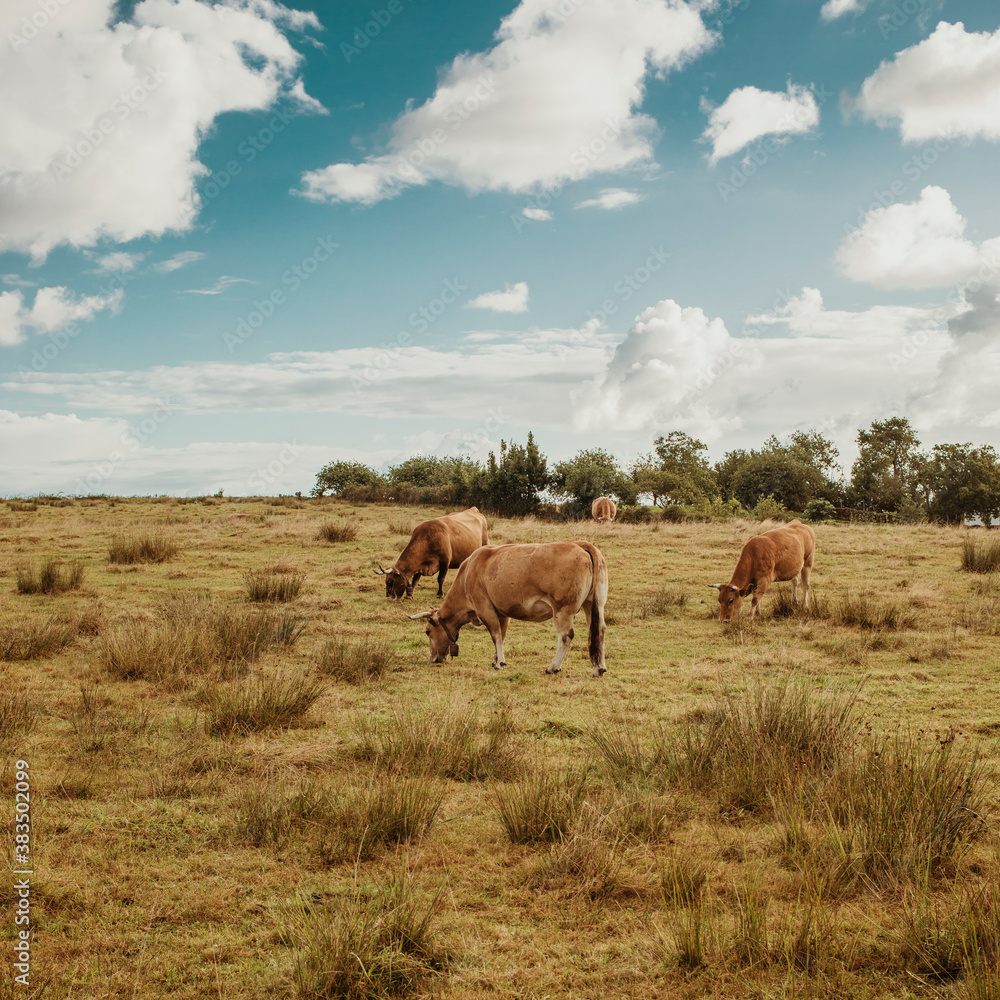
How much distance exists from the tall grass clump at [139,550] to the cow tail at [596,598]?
14931 millimetres

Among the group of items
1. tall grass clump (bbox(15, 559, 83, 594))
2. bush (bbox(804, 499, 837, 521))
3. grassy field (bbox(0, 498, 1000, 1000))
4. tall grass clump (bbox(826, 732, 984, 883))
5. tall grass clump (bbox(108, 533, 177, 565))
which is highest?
bush (bbox(804, 499, 837, 521))

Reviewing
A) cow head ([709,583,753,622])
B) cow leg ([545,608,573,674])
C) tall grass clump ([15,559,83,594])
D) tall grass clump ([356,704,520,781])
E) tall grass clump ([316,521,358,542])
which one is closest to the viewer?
tall grass clump ([356,704,520,781])

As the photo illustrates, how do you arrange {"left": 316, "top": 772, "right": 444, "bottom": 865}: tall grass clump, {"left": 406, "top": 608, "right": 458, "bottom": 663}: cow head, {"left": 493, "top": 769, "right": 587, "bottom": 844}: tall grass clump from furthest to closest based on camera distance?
1. {"left": 406, "top": 608, "right": 458, "bottom": 663}: cow head
2. {"left": 493, "top": 769, "right": 587, "bottom": 844}: tall grass clump
3. {"left": 316, "top": 772, "right": 444, "bottom": 865}: tall grass clump

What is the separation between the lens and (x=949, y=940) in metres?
3.49

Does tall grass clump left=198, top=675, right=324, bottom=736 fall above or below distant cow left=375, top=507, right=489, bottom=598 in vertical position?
below

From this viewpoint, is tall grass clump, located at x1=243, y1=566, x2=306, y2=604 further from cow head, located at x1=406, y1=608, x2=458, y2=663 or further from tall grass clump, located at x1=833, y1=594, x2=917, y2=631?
tall grass clump, located at x1=833, y1=594, x2=917, y2=631

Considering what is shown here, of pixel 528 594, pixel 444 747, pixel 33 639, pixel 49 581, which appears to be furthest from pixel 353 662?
pixel 49 581

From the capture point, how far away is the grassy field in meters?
3.56

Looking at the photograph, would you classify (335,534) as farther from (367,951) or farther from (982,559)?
(367,951)

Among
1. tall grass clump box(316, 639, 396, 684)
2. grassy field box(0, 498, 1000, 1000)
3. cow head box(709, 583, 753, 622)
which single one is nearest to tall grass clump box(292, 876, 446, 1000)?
grassy field box(0, 498, 1000, 1000)

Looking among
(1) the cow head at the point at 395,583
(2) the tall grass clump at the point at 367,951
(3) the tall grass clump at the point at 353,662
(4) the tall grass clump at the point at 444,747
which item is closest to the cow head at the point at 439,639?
(3) the tall grass clump at the point at 353,662

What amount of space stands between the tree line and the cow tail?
3037 cm

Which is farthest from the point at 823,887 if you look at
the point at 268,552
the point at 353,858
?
the point at 268,552

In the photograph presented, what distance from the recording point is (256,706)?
7.30 metres
